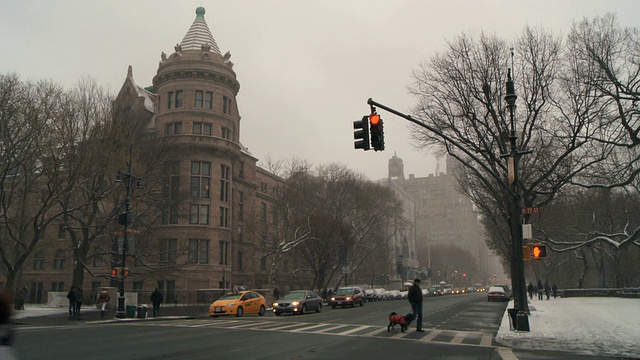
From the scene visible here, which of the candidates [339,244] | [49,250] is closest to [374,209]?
[339,244]

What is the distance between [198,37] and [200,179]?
1674cm

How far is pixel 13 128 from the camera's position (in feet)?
94.8

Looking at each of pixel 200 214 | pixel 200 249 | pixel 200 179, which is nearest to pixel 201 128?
pixel 200 179

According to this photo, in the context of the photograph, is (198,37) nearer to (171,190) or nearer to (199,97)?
(199,97)

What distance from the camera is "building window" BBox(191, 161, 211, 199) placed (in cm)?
5384

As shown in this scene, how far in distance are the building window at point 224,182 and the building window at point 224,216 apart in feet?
3.38

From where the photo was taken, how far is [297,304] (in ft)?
95.6

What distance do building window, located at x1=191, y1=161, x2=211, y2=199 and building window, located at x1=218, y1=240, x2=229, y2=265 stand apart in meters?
5.73

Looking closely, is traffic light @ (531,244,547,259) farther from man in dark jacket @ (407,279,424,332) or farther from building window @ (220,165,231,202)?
building window @ (220,165,231,202)

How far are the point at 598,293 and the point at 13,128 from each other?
53.6 m

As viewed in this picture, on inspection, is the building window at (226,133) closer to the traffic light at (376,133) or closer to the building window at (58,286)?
the building window at (58,286)

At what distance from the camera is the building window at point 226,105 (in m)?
57.1

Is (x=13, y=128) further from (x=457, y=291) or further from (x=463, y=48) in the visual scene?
(x=457, y=291)

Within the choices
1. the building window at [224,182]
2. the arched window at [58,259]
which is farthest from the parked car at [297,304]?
the arched window at [58,259]
